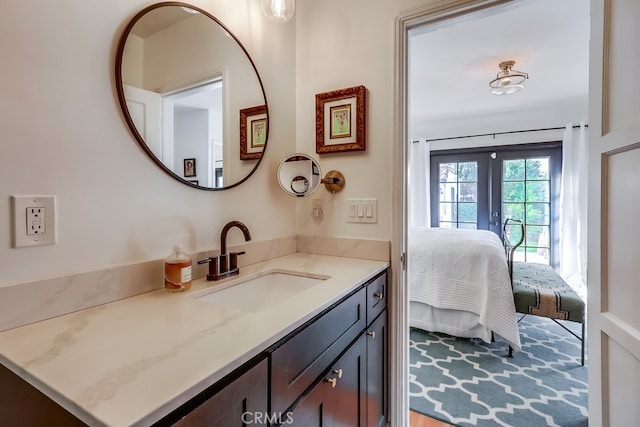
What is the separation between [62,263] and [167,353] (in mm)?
457

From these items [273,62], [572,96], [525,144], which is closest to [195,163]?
[273,62]

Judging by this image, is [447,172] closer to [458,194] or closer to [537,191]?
[458,194]

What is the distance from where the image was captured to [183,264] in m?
0.95

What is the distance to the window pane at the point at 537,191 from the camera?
4219mm

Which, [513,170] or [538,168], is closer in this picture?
[538,168]

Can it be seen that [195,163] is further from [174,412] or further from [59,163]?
[174,412]

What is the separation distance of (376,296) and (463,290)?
1.43 m

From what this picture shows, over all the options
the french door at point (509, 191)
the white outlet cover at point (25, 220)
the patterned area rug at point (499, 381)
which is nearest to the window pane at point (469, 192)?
the french door at point (509, 191)

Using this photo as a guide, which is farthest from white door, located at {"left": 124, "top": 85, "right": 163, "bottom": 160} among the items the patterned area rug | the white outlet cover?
the patterned area rug

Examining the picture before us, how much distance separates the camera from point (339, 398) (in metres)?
0.92

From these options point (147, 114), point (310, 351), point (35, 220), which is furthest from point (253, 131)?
point (310, 351)

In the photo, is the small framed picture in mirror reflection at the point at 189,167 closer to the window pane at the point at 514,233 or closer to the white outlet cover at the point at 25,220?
the white outlet cover at the point at 25,220

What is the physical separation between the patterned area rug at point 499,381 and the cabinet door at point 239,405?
4.56 feet

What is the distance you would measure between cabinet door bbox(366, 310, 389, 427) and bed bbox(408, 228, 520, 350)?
0.90 m
